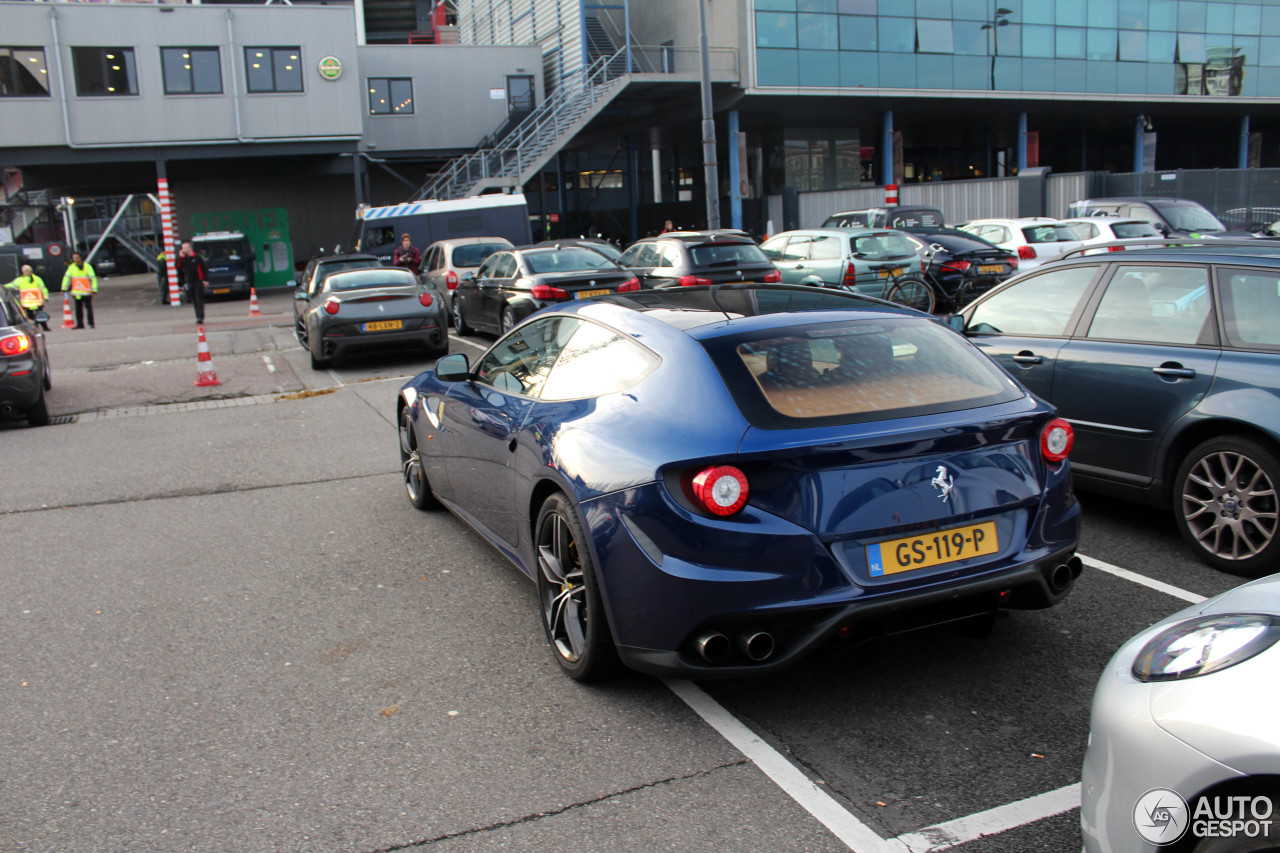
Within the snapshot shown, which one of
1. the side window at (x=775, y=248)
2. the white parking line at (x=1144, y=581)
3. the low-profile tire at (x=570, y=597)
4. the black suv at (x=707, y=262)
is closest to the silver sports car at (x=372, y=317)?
the black suv at (x=707, y=262)

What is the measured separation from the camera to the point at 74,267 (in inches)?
955

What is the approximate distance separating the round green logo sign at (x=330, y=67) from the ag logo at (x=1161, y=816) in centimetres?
3701

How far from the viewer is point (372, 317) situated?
14156 mm

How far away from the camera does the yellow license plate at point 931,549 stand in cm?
342

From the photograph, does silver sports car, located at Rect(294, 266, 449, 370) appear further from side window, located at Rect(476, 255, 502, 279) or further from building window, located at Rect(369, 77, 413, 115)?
building window, located at Rect(369, 77, 413, 115)

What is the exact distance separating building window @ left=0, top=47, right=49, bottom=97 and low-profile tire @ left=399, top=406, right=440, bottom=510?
104 ft

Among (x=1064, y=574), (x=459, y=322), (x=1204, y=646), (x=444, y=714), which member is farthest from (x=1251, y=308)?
(x=459, y=322)

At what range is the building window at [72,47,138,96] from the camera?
105ft

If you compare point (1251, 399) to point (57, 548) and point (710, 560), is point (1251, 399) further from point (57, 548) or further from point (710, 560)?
point (57, 548)

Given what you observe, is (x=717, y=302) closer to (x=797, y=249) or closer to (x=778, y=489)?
(x=778, y=489)

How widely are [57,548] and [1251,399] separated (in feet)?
21.7

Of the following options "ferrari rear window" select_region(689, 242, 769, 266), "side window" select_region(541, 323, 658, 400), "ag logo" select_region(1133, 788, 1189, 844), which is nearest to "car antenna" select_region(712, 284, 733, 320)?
"side window" select_region(541, 323, 658, 400)

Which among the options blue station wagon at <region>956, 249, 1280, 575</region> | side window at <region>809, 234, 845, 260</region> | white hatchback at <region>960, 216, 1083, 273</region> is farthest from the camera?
white hatchback at <region>960, 216, 1083, 273</region>

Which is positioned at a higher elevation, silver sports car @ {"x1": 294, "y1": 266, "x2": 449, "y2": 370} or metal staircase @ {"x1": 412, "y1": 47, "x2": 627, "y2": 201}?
metal staircase @ {"x1": 412, "y1": 47, "x2": 627, "y2": 201}
